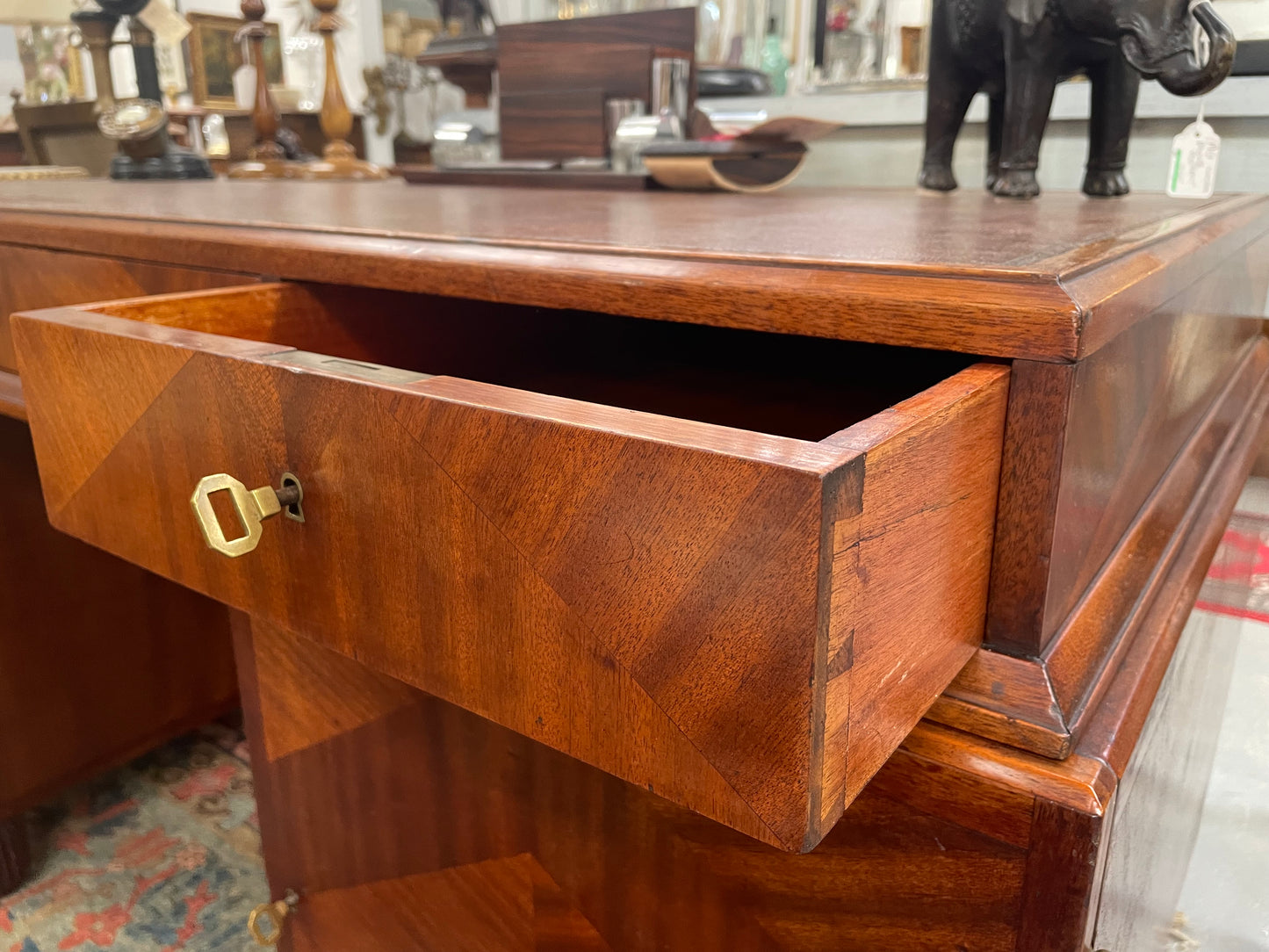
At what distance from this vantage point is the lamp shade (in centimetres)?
188

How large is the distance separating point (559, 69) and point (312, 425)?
0.94 meters

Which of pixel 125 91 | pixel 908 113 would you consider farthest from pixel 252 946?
pixel 125 91

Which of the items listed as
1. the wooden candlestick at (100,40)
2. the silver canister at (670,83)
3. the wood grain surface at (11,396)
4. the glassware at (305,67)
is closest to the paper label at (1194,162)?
the silver canister at (670,83)

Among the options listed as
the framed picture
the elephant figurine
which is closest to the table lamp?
the elephant figurine

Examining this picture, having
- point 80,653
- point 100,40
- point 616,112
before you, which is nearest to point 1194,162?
point 616,112

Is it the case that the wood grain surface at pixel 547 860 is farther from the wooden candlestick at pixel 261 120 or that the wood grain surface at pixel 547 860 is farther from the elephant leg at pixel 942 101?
the wooden candlestick at pixel 261 120

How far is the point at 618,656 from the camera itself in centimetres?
27

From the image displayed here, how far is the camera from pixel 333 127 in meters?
1.50

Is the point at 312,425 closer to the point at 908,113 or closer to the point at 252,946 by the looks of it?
the point at 252,946

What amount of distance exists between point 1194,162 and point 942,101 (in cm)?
19

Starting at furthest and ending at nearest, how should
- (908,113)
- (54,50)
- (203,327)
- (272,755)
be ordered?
(54,50) → (908,113) → (272,755) → (203,327)

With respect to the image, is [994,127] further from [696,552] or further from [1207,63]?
[696,552]

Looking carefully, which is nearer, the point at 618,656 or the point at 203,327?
the point at 618,656

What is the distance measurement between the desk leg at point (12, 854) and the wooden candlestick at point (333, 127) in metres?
0.87
